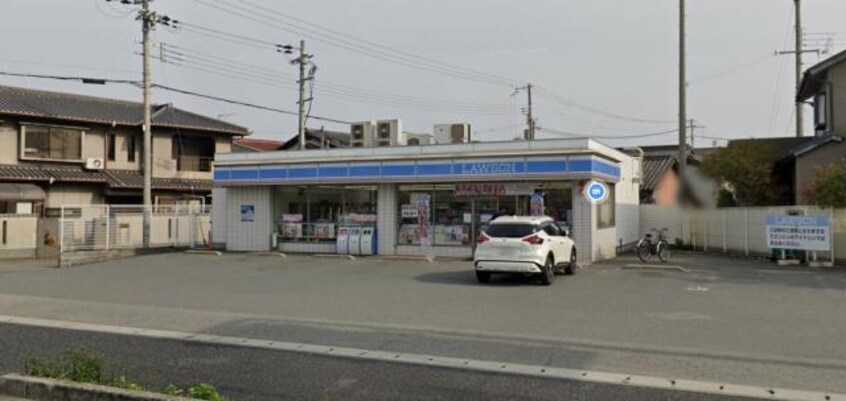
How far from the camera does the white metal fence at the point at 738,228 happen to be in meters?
20.2

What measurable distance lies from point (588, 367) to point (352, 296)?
7.36 meters

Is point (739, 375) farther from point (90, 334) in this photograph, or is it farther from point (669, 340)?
point (90, 334)

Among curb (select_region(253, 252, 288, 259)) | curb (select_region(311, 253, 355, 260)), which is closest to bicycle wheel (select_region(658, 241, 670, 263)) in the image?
curb (select_region(311, 253, 355, 260))

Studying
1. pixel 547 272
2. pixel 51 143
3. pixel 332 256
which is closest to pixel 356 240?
pixel 332 256

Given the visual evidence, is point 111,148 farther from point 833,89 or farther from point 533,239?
point 833,89

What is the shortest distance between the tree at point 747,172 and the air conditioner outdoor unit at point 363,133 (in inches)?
507

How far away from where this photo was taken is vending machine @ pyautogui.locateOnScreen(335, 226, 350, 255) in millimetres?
24391

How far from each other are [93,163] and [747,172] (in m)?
28.9

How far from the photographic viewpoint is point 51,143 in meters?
33.1

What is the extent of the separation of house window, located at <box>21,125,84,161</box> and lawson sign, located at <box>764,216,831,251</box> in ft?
97.1

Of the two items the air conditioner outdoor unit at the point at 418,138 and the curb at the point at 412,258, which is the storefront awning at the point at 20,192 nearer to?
the air conditioner outdoor unit at the point at 418,138

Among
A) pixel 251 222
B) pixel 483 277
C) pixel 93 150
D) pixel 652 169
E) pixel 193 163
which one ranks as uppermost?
pixel 93 150

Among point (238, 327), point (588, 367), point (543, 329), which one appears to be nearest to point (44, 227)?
point (238, 327)

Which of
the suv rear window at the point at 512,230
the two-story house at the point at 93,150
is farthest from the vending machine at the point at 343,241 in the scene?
the two-story house at the point at 93,150
